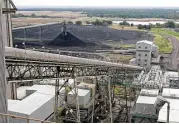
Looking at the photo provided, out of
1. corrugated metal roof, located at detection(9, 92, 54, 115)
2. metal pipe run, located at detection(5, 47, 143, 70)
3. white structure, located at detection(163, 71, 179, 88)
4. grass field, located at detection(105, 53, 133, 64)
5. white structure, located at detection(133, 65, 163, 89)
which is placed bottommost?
grass field, located at detection(105, 53, 133, 64)

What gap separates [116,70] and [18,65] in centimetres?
759

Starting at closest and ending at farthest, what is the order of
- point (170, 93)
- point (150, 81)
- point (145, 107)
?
point (145, 107)
point (170, 93)
point (150, 81)

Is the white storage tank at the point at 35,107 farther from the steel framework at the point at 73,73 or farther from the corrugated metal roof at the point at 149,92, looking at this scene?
the corrugated metal roof at the point at 149,92

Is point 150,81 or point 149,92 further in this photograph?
point 150,81

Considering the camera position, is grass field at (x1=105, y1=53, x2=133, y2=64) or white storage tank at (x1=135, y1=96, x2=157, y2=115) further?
grass field at (x1=105, y1=53, x2=133, y2=64)

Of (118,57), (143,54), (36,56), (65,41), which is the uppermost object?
(36,56)

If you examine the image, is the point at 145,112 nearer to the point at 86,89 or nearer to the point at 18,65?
the point at 86,89

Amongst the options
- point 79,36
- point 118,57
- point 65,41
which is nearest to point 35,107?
point 118,57

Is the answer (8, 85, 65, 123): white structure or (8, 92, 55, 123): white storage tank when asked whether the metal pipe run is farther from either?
(8, 92, 55, 123): white storage tank

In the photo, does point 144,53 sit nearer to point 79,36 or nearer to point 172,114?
point 172,114

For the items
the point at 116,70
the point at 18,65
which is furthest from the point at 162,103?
the point at 18,65

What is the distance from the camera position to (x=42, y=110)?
1144cm

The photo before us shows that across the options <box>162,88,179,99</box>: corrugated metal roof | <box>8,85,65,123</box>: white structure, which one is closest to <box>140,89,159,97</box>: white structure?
<box>162,88,179,99</box>: corrugated metal roof

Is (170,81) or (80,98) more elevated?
(170,81)
